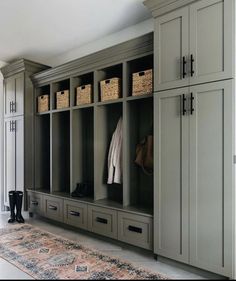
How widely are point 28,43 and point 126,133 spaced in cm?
222

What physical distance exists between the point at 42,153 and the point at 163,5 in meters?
3.01

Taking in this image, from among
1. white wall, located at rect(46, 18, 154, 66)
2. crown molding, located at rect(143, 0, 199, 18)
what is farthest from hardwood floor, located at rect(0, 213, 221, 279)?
white wall, located at rect(46, 18, 154, 66)

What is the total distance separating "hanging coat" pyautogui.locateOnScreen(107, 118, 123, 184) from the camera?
3097 millimetres

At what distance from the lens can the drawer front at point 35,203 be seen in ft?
12.6

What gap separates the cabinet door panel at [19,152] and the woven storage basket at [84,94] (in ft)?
4.07

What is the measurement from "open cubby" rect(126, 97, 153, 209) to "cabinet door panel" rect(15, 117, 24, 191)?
2.06m

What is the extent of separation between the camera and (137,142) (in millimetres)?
3045

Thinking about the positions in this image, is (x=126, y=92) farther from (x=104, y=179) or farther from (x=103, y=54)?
(x=104, y=179)

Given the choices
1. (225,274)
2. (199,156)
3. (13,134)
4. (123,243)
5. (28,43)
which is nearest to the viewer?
(225,274)

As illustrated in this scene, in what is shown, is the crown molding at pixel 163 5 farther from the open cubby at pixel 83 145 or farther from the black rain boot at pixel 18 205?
the black rain boot at pixel 18 205

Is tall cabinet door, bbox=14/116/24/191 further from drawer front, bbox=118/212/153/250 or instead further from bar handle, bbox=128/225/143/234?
bar handle, bbox=128/225/143/234

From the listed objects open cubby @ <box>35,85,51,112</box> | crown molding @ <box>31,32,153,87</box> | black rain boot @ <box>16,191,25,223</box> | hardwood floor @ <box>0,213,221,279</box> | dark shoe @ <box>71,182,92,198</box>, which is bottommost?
hardwood floor @ <box>0,213,221,279</box>

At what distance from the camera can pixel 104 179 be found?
10.9 feet

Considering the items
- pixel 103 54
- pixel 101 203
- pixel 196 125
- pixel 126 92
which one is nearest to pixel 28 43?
pixel 103 54
